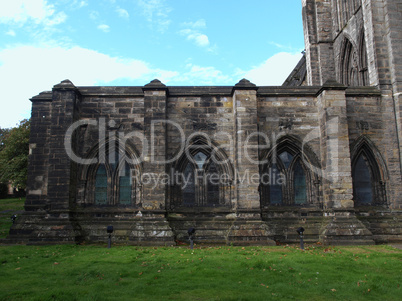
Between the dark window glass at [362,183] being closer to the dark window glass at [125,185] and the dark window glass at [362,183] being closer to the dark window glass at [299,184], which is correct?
the dark window glass at [299,184]

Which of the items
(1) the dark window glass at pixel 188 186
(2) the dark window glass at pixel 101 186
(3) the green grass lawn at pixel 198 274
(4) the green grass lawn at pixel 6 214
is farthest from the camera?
(4) the green grass lawn at pixel 6 214

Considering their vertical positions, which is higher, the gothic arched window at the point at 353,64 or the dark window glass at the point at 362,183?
the gothic arched window at the point at 353,64

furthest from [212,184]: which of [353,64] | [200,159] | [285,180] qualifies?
[353,64]

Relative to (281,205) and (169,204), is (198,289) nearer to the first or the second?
(169,204)

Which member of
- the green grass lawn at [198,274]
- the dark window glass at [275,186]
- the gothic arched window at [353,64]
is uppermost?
the gothic arched window at [353,64]

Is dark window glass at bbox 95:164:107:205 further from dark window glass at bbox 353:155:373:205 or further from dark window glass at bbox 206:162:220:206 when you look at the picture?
dark window glass at bbox 353:155:373:205

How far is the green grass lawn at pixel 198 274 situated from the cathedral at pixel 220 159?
2514mm

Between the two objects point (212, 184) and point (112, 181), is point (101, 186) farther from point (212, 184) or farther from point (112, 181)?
point (212, 184)

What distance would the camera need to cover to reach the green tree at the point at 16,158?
2895 centimetres

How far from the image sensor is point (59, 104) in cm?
1403

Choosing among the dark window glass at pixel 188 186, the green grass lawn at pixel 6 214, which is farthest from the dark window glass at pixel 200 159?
the green grass lawn at pixel 6 214

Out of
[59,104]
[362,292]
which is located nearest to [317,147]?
[362,292]

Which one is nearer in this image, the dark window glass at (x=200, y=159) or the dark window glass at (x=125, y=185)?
the dark window glass at (x=125, y=185)

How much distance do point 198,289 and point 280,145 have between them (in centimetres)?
914
